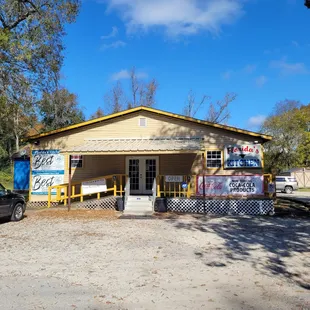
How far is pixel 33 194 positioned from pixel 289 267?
14086 millimetres

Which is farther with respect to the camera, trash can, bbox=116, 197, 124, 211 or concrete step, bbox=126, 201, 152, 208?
trash can, bbox=116, 197, 124, 211

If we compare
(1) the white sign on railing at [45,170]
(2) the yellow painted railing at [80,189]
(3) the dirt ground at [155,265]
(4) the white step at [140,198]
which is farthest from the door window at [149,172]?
(3) the dirt ground at [155,265]

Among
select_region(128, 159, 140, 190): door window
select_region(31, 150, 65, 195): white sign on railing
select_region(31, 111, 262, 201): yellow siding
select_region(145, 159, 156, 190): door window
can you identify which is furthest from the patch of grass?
select_region(145, 159, 156, 190): door window

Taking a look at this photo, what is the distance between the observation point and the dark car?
11008mm

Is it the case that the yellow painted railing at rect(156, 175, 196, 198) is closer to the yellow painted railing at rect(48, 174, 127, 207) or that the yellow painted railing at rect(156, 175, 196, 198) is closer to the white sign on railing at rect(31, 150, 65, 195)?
the yellow painted railing at rect(48, 174, 127, 207)

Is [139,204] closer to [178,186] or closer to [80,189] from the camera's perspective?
[178,186]

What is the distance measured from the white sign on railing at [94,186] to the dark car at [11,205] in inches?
138

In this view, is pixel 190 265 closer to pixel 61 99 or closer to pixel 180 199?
pixel 180 199

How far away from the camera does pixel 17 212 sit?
38.7ft

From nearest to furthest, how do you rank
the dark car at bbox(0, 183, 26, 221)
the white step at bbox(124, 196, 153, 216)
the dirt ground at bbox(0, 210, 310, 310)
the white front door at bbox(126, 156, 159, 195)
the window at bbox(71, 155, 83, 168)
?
the dirt ground at bbox(0, 210, 310, 310) < the dark car at bbox(0, 183, 26, 221) < the white step at bbox(124, 196, 153, 216) < the white front door at bbox(126, 156, 159, 195) < the window at bbox(71, 155, 83, 168)

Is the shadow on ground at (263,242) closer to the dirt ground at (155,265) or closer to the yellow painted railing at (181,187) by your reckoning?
the dirt ground at (155,265)

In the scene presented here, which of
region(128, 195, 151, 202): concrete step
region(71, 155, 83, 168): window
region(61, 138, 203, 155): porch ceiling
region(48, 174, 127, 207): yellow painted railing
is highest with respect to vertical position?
region(61, 138, 203, 155): porch ceiling

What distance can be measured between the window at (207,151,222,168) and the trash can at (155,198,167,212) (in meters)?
3.24

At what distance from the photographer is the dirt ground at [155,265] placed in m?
4.46
